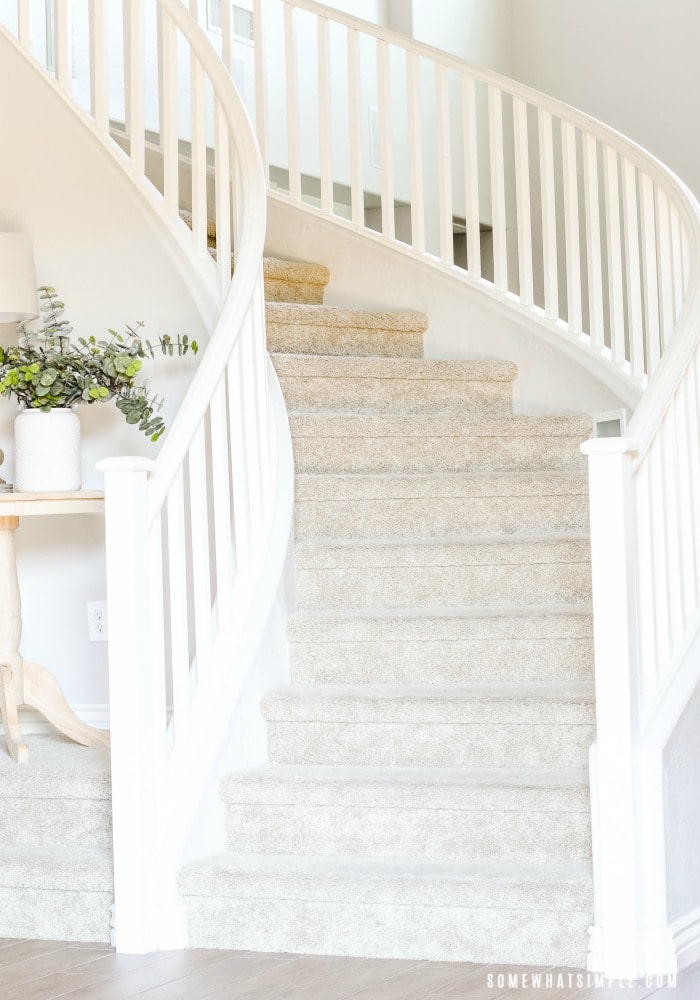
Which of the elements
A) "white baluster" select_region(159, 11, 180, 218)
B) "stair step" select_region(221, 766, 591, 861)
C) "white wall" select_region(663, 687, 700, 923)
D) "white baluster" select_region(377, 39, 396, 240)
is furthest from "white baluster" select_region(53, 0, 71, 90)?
"white wall" select_region(663, 687, 700, 923)

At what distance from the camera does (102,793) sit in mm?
3197

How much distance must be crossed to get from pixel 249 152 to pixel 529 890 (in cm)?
203

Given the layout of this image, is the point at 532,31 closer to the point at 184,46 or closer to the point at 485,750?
the point at 184,46

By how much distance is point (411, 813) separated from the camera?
299 cm

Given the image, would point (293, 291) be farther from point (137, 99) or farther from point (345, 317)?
point (137, 99)

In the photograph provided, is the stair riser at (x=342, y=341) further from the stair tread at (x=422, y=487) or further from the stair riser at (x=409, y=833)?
the stair riser at (x=409, y=833)

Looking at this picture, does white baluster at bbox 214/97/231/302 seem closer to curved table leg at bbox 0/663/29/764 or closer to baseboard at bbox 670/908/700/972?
curved table leg at bbox 0/663/29/764

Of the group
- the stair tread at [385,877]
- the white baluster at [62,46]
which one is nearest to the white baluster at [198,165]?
the white baluster at [62,46]

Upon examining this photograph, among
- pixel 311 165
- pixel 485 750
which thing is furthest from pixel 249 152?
pixel 311 165

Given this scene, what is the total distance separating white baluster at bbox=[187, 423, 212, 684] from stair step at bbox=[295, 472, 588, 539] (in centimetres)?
73

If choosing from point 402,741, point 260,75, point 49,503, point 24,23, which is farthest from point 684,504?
point 260,75

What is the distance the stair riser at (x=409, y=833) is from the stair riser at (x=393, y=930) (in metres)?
0.20

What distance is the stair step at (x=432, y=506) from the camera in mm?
3816

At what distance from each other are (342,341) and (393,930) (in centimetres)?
235
